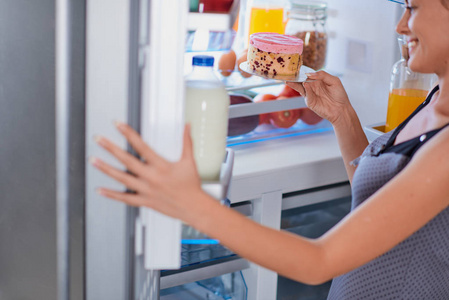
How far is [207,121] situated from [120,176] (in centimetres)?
15

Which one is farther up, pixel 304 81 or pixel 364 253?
pixel 304 81

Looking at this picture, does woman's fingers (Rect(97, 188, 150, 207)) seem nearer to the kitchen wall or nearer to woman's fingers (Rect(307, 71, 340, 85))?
woman's fingers (Rect(307, 71, 340, 85))

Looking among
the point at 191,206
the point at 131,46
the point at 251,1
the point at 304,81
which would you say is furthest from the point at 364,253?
the point at 251,1

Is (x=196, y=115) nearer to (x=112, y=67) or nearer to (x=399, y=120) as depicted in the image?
(x=112, y=67)

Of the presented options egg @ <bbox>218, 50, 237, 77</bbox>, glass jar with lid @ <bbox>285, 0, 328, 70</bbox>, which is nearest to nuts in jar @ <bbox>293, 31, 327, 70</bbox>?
glass jar with lid @ <bbox>285, 0, 328, 70</bbox>

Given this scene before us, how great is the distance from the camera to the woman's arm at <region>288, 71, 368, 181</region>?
139 cm

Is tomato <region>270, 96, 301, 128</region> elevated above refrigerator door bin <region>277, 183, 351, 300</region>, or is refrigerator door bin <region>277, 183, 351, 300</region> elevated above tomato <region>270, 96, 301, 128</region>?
tomato <region>270, 96, 301, 128</region>

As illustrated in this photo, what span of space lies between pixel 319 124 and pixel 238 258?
574 mm

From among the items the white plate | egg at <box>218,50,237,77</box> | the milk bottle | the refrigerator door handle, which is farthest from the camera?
egg at <box>218,50,237,77</box>

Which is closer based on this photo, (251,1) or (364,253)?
(364,253)

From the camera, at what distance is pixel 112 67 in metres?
0.72

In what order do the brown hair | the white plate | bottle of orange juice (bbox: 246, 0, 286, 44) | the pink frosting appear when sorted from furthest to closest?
bottle of orange juice (bbox: 246, 0, 286, 44) → the pink frosting → the white plate → the brown hair

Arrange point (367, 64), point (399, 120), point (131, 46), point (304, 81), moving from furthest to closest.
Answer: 1. point (367, 64)
2. point (399, 120)
3. point (304, 81)
4. point (131, 46)

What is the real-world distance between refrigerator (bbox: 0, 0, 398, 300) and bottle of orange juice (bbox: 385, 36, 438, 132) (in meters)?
0.87
